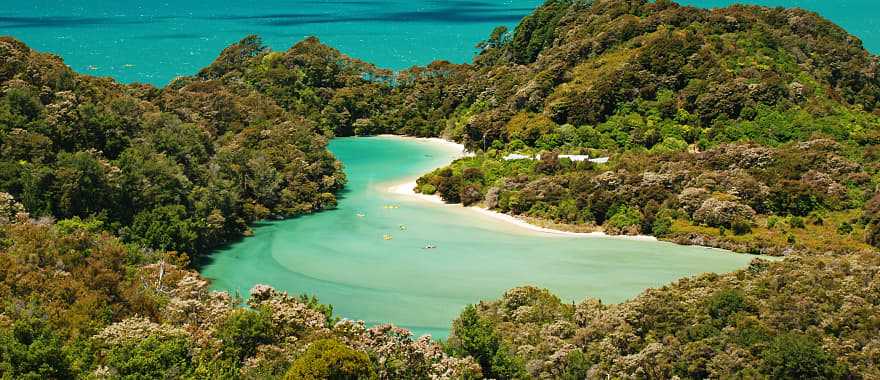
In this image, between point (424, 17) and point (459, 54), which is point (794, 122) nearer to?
point (459, 54)

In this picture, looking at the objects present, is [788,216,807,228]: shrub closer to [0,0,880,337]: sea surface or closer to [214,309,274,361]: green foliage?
[0,0,880,337]: sea surface

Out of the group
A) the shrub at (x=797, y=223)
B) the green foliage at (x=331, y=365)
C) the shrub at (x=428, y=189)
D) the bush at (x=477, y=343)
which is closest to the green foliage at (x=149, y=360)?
the green foliage at (x=331, y=365)

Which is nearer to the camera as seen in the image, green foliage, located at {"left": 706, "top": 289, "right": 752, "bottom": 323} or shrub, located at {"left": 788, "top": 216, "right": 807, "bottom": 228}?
green foliage, located at {"left": 706, "top": 289, "right": 752, "bottom": 323}

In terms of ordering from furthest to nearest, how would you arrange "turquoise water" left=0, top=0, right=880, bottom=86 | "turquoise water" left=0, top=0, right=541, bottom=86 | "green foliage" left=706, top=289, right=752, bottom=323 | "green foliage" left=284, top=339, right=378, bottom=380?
"turquoise water" left=0, top=0, right=880, bottom=86, "turquoise water" left=0, top=0, right=541, bottom=86, "green foliage" left=706, top=289, right=752, bottom=323, "green foliage" left=284, top=339, right=378, bottom=380

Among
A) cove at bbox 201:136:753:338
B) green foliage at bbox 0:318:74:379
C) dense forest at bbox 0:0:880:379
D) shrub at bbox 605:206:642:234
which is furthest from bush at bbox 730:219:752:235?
green foliage at bbox 0:318:74:379

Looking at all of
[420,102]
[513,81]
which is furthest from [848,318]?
[420,102]

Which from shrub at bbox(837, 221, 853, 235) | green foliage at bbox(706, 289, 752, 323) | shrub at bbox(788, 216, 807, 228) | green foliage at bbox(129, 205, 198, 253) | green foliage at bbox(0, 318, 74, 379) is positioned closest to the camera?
green foliage at bbox(0, 318, 74, 379)

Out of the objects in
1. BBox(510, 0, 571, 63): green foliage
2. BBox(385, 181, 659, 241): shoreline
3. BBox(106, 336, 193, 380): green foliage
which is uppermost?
BBox(510, 0, 571, 63): green foliage

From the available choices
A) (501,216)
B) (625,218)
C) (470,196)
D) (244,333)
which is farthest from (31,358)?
(470,196)
